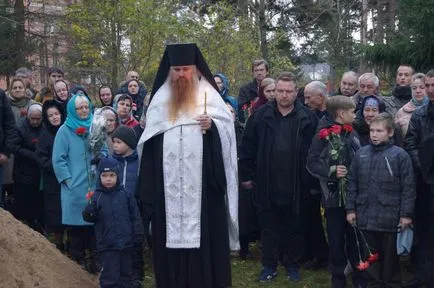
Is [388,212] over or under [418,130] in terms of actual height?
under

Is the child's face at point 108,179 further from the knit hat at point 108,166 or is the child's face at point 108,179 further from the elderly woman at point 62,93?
the elderly woman at point 62,93

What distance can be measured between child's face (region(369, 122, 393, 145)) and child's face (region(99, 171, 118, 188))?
2540 mm

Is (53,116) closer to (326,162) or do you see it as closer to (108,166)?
(108,166)

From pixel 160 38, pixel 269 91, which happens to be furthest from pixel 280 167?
pixel 160 38

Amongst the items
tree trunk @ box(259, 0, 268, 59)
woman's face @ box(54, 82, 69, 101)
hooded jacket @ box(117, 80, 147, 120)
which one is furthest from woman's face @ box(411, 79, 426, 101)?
tree trunk @ box(259, 0, 268, 59)

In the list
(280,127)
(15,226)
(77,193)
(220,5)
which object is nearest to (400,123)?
(280,127)

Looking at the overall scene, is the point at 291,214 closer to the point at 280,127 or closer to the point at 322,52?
the point at 280,127

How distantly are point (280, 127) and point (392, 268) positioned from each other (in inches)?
75.4

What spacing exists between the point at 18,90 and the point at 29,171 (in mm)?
1310

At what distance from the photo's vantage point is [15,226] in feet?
21.8

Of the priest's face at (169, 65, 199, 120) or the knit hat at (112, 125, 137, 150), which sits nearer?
the priest's face at (169, 65, 199, 120)

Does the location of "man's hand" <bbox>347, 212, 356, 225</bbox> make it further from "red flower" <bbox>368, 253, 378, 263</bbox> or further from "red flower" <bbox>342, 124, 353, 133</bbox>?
"red flower" <bbox>342, 124, 353, 133</bbox>

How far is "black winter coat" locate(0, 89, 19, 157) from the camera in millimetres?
8234

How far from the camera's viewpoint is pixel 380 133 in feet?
20.9
